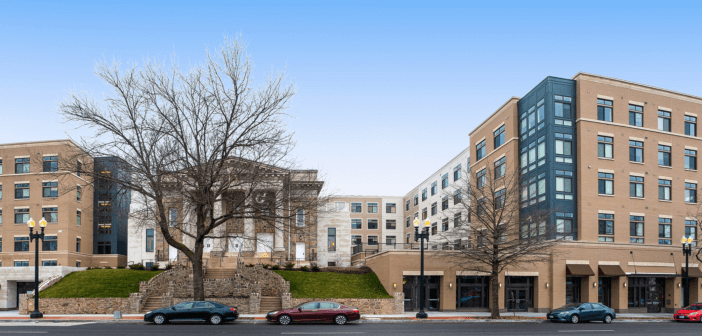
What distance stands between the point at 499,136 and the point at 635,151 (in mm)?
10853

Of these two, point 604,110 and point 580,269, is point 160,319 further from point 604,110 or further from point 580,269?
point 604,110

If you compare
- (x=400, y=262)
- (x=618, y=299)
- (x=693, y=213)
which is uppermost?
(x=693, y=213)

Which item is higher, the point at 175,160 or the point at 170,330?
the point at 175,160

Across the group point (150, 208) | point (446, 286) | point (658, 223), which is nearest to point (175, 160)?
point (150, 208)

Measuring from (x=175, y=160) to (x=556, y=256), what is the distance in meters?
27.3

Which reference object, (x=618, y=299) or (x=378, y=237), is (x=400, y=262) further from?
(x=378, y=237)

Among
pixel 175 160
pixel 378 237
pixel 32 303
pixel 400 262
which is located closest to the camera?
pixel 175 160

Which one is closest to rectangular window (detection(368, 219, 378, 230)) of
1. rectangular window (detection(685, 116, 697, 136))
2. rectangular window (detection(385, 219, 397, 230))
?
rectangular window (detection(385, 219, 397, 230))

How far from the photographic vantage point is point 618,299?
41.4m

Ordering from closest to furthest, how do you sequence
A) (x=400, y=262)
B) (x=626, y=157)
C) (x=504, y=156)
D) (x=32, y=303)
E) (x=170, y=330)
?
1. (x=170, y=330)
2. (x=32, y=303)
3. (x=400, y=262)
4. (x=626, y=157)
5. (x=504, y=156)

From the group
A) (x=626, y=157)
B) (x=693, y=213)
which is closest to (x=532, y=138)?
(x=626, y=157)

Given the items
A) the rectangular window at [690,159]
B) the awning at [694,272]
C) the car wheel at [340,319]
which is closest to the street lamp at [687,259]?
the awning at [694,272]

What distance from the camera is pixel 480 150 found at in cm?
5372

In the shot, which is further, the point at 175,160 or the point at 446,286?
the point at 446,286
